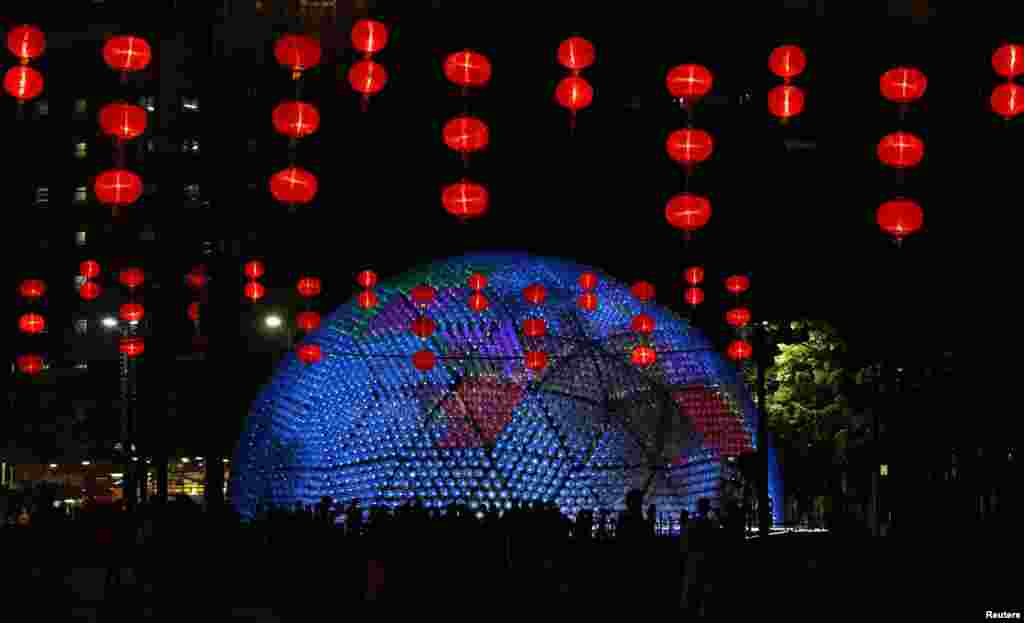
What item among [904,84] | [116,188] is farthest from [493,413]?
[904,84]

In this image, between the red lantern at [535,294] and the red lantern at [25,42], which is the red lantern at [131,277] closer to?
the red lantern at [535,294]

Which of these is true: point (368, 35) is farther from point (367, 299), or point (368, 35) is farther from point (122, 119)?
point (367, 299)

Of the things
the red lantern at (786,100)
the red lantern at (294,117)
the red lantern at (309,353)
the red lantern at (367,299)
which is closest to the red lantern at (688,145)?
the red lantern at (786,100)

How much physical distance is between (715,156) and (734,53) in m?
6.31

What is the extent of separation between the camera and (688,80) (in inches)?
560

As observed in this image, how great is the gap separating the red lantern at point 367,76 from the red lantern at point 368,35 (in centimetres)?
42

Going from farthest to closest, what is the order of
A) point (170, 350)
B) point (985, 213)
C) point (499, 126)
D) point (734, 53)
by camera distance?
1. point (170, 350)
2. point (734, 53)
3. point (499, 126)
4. point (985, 213)

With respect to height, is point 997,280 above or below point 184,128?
below

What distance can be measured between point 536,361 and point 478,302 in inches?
75.8

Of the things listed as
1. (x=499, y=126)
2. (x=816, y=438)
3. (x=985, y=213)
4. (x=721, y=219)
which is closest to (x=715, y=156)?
(x=721, y=219)

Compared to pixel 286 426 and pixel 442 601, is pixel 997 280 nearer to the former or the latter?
pixel 286 426

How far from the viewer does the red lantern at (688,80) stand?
46.6 feet

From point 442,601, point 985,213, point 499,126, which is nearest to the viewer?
point 442,601

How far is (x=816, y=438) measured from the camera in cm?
3053
